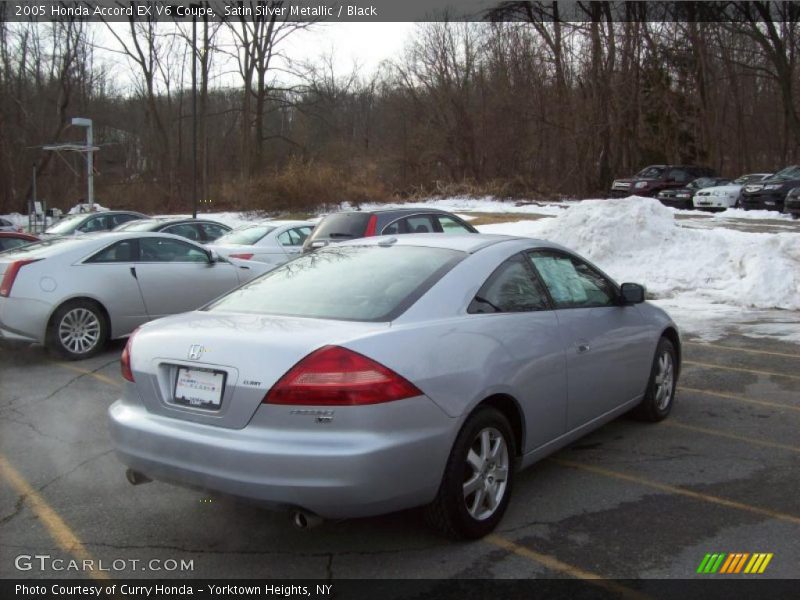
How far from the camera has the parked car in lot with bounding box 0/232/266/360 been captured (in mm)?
7988

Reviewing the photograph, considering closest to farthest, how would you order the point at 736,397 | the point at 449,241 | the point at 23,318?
the point at 449,241, the point at 736,397, the point at 23,318

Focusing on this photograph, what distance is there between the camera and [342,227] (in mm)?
10695

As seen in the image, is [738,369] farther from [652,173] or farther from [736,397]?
[652,173]

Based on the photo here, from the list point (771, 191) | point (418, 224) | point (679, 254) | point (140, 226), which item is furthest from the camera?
point (771, 191)

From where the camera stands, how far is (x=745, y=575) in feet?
11.0

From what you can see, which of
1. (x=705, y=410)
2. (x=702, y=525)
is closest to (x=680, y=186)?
(x=705, y=410)

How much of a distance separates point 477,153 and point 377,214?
33320mm

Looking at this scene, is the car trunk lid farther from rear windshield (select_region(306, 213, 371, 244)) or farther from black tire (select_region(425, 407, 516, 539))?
rear windshield (select_region(306, 213, 371, 244))

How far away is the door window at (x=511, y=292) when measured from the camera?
403cm

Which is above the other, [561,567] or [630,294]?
[630,294]

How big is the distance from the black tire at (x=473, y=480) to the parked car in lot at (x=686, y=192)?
1165 inches

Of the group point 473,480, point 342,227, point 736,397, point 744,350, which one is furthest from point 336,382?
point 342,227

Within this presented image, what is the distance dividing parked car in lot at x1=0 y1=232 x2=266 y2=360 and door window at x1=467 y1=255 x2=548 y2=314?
5.76 m

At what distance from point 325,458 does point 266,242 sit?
10.4m
